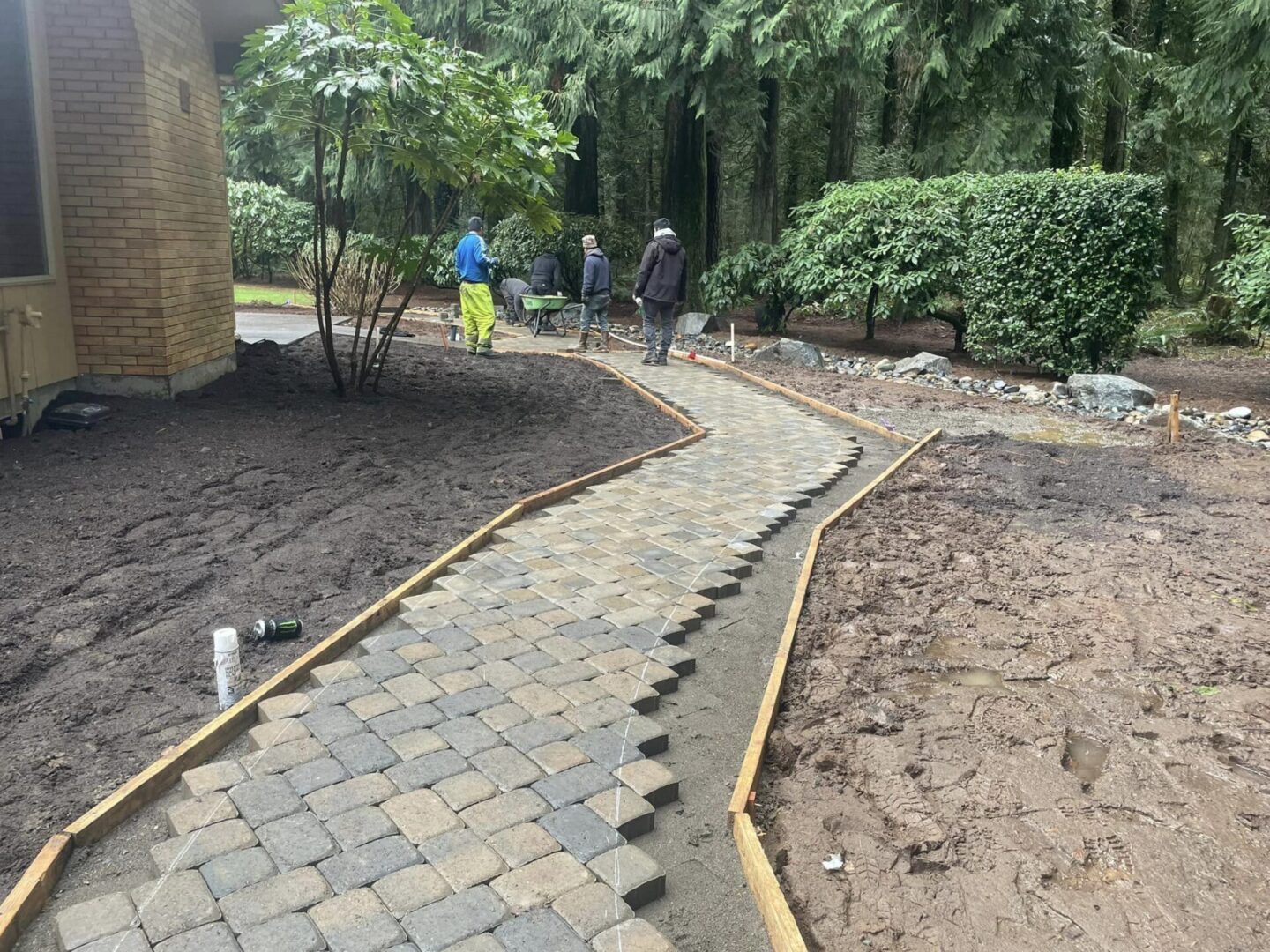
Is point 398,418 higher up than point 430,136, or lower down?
lower down

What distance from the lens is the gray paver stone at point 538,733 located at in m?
3.43

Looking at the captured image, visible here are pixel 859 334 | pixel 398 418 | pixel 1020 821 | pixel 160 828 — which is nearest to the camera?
pixel 160 828

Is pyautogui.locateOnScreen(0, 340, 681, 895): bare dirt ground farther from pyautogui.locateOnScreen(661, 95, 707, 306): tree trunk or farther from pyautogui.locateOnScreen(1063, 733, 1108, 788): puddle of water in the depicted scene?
pyautogui.locateOnScreen(661, 95, 707, 306): tree trunk

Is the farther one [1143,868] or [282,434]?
[282,434]

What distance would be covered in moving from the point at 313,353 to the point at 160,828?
8.91 meters

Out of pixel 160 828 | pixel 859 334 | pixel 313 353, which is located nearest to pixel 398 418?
pixel 313 353

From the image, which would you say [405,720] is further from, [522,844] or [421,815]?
[522,844]

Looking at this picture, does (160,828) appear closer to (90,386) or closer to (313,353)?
(90,386)

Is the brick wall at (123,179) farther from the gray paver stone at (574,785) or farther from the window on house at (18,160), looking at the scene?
the gray paver stone at (574,785)

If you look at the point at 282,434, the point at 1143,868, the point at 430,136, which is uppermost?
the point at 430,136

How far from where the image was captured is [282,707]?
360cm

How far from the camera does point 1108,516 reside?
21.9ft

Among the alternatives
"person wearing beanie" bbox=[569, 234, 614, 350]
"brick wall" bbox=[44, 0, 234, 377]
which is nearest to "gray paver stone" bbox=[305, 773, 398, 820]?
"brick wall" bbox=[44, 0, 234, 377]

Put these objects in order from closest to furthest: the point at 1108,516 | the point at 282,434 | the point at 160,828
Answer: the point at 160,828 → the point at 1108,516 → the point at 282,434
